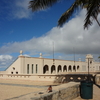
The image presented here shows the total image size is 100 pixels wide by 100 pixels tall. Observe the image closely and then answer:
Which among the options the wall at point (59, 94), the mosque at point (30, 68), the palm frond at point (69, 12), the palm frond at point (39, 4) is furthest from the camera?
the mosque at point (30, 68)

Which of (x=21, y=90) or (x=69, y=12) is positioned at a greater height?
(x=69, y=12)

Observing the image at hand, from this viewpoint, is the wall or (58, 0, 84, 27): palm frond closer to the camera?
the wall

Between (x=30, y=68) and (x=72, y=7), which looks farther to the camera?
(x=30, y=68)

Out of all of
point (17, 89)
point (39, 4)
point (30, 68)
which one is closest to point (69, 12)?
point (39, 4)

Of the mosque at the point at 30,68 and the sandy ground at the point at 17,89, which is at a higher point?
the mosque at the point at 30,68

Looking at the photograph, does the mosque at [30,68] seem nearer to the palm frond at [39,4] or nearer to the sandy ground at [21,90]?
the sandy ground at [21,90]

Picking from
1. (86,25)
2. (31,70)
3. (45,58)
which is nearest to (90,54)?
(45,58)

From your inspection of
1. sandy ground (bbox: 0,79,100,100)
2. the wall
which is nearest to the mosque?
sandy ground (bbox: 0,79,100,100)

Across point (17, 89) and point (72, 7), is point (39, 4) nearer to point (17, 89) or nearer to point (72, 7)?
point (72, 7)

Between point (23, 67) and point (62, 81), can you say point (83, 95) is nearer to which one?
point (62, 81)

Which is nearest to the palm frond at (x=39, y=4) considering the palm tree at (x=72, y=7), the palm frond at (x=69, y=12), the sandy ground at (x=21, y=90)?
Answer: the palm tree at (x=72, y=7)

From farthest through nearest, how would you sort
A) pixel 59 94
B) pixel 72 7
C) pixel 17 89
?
pixel 17 89 → pixel 72 7 → pixel 59 94

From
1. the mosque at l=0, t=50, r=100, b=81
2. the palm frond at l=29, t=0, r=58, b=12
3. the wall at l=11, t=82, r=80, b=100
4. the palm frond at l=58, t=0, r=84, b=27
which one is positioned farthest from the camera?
the mosque at l=0, t=50, r=100, b=81

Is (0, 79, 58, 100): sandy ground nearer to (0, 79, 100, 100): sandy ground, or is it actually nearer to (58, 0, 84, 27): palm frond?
(0, 79, 100, 100): sandy ground
